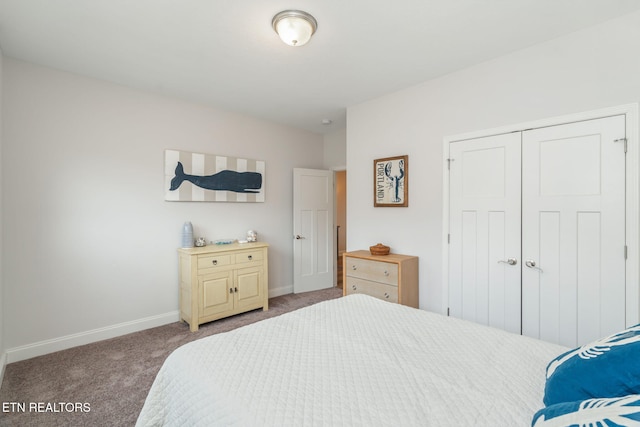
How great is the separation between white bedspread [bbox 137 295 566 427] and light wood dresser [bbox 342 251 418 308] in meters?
1.21

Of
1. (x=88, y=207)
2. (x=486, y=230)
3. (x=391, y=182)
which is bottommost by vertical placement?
(x=486, y=230)

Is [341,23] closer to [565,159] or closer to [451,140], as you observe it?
[451,140]

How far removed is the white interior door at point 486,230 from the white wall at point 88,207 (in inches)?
112

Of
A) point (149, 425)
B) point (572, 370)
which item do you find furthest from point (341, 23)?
point (149, 425)

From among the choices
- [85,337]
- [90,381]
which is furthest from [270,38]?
[85,337]

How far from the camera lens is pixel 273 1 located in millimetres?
1864

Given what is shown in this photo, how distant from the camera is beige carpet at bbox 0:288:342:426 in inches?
74.8

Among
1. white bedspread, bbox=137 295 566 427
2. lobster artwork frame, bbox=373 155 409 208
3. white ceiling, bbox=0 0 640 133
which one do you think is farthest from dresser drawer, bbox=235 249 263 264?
white bedspread, bbox=137 295 566 427

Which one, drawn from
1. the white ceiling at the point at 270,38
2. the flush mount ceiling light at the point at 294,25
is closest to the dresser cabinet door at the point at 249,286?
the white ceiling at the point at 270,38

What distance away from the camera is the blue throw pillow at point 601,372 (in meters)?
0.77

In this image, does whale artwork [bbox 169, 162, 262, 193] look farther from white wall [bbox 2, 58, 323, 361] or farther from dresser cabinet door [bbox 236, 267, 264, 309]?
dresser cabinet door [bbox 236, 267, 264, 309]

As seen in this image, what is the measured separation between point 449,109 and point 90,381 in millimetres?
3869

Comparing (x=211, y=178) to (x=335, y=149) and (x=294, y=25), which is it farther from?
(x=294, y=25)

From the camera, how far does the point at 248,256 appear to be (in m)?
3.68
